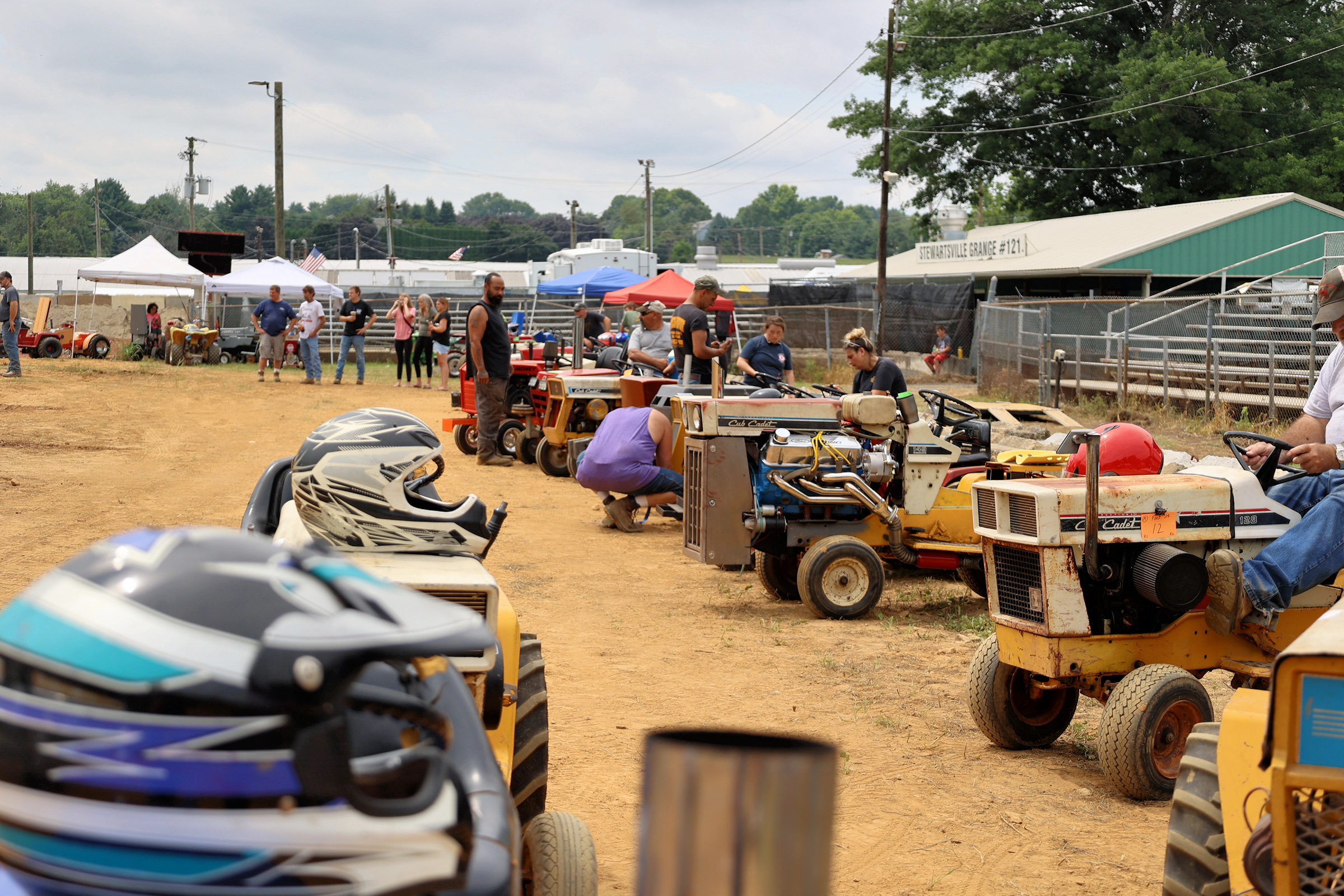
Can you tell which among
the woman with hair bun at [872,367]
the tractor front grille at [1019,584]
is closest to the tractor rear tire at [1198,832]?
the tractor front grille at [1019,584]

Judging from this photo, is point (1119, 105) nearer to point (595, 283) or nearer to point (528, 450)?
point (595, 283)

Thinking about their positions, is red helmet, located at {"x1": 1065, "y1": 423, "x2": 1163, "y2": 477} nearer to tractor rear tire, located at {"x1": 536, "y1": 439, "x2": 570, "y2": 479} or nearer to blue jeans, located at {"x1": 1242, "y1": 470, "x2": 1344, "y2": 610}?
blue jeans, located at {"x1": 1242, "y1": 470, "x2": 1344, "y2": 610}

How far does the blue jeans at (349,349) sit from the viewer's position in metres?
28.3

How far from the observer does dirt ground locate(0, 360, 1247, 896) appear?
4.77m

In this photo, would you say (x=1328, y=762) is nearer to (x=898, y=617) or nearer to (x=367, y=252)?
(x=898, y=617)

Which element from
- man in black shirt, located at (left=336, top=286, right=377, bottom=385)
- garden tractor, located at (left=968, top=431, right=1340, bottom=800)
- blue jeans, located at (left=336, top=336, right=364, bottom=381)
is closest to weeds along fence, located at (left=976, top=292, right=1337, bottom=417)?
garden tractor, located at (left=968, top=431, right=1340, bottom=800)

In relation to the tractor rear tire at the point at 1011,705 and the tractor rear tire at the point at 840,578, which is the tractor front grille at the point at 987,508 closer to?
the tractor rear tire at the point at 1011,705

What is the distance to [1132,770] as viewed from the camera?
520 centimetres

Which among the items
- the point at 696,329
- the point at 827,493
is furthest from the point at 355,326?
the point at 827,493

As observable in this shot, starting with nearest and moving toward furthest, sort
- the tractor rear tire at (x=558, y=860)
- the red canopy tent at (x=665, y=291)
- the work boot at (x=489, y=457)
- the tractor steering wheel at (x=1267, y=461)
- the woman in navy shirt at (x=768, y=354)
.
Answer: the tractor rear tire at (x=558, y=860) < the tractor steering wheel at (x=1267, y=461) < the woman in navy shirt at (x=768, y=354) < the work boot at (x=489, y=457) < the red canopy tent at (x=665, y=291)

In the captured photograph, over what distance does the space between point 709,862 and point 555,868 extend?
6.71 ft

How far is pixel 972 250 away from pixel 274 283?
22.1 m

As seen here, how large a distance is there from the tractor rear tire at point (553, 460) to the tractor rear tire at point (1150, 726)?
34.7 feet

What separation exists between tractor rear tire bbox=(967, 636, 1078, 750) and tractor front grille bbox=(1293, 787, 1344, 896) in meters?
3.22
